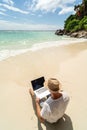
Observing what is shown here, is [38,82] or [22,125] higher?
[38,82]

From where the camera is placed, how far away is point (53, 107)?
2443mm

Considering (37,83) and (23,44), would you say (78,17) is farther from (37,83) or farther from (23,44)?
(37,83)

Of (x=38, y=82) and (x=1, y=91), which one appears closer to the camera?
(x=38, y=82)

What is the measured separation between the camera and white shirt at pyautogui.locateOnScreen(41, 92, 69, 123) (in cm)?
244

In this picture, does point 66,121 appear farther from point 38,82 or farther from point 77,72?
point 77,72

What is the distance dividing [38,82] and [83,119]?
126 cm

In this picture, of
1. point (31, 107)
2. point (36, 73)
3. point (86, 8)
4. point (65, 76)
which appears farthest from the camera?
point (86, 8)

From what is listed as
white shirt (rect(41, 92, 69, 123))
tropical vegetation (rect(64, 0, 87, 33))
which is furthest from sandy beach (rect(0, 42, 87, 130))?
tropical vegetation (rect(64, 0, 87, 33))

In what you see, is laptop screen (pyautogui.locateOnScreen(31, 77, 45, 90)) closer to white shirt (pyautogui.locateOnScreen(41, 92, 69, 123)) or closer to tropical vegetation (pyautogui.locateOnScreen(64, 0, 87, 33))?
white shirt (pyautogui.locateOnScreen(41, 92, 69, 123))

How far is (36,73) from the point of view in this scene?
5.29m

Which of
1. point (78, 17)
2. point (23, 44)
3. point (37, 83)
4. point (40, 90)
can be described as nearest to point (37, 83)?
point (37, 83)

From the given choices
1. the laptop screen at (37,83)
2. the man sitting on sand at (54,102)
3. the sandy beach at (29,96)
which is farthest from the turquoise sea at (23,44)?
the man sitting on sand at (54,102)

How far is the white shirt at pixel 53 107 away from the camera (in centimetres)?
244

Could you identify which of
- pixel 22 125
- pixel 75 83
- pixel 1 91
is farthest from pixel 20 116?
pixel 75 83
